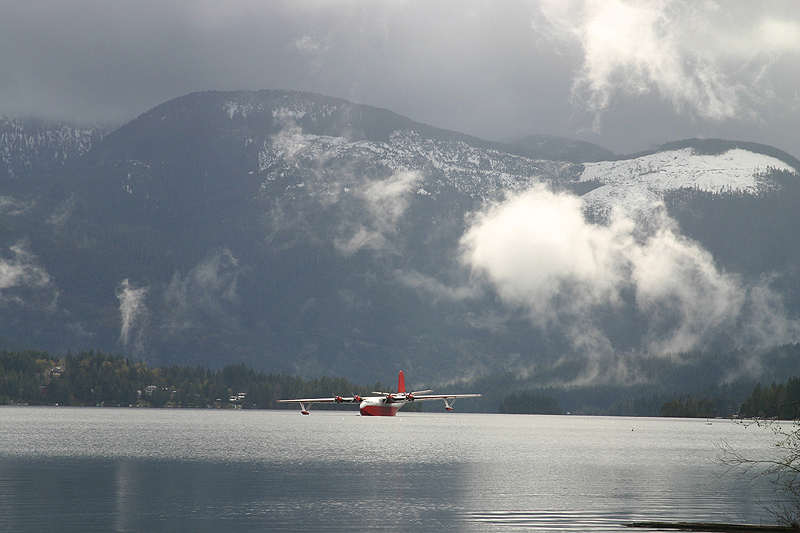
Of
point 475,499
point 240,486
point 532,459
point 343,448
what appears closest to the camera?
point 475,499

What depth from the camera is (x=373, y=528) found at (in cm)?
6056

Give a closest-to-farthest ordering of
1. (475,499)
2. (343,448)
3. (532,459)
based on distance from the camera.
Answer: (475,499) < (532,459) < (343,448)

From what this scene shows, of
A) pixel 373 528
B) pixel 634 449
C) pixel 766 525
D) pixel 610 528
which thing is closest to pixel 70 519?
pixel 373 528

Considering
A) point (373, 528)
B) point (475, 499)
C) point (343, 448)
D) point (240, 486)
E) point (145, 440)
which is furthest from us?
point (145, 440)

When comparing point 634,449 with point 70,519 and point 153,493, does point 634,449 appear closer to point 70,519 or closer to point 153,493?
point 153,493

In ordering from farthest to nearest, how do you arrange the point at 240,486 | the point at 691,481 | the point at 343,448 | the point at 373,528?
the point at 343,448 → the point at 691,481 → the point at 240,486 → the point at 373,528

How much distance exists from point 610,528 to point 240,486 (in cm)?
3624

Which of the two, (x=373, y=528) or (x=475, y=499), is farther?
(x=475, y=499)

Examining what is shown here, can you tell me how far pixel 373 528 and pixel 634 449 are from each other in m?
118

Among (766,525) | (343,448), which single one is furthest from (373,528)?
(343,448)

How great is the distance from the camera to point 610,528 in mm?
60969

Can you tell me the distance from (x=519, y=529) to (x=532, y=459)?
71.5 m

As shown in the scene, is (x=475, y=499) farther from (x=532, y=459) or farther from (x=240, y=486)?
(x=532, y=459)

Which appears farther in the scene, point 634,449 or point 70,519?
point 634,449
